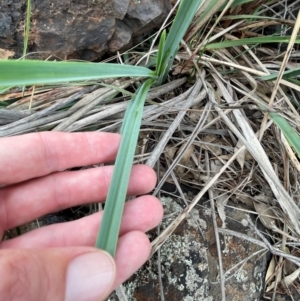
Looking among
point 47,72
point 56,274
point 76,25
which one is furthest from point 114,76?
point 56,274

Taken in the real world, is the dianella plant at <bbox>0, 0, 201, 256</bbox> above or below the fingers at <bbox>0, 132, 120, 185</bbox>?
above

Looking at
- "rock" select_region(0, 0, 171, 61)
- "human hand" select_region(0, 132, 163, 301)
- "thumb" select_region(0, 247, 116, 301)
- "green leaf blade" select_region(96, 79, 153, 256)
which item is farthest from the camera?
"rock" select_region(0, 0, 171, 61)

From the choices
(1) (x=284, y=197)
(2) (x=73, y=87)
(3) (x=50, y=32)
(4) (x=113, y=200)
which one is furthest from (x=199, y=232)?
(3) (x=50, y=32)

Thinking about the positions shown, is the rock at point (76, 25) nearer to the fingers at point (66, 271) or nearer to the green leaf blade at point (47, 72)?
the green leaf blade at point (47, 72)

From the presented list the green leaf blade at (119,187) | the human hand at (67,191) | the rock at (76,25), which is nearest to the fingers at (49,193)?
the human hand at (67,191)

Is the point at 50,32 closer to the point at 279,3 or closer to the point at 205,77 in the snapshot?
the point at 205,77

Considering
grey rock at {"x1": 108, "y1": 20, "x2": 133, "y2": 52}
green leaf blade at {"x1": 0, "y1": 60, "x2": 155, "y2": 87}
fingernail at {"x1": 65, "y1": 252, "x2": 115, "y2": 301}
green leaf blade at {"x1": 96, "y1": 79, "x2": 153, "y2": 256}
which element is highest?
green leaf blade at {"x1": 0, "y1": 60, "x2": 155, "y2": 87}

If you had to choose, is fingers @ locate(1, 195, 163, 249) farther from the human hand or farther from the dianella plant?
the dianella plant

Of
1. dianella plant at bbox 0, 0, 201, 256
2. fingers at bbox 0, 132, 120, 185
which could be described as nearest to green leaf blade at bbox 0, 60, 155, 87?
dianella plant at bbox 0, 0, 201, 256

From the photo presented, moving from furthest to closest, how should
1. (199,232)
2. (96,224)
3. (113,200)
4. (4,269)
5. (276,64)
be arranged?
(276,64) < (199,232) < (96,224) < (113,200) < (4,269)
